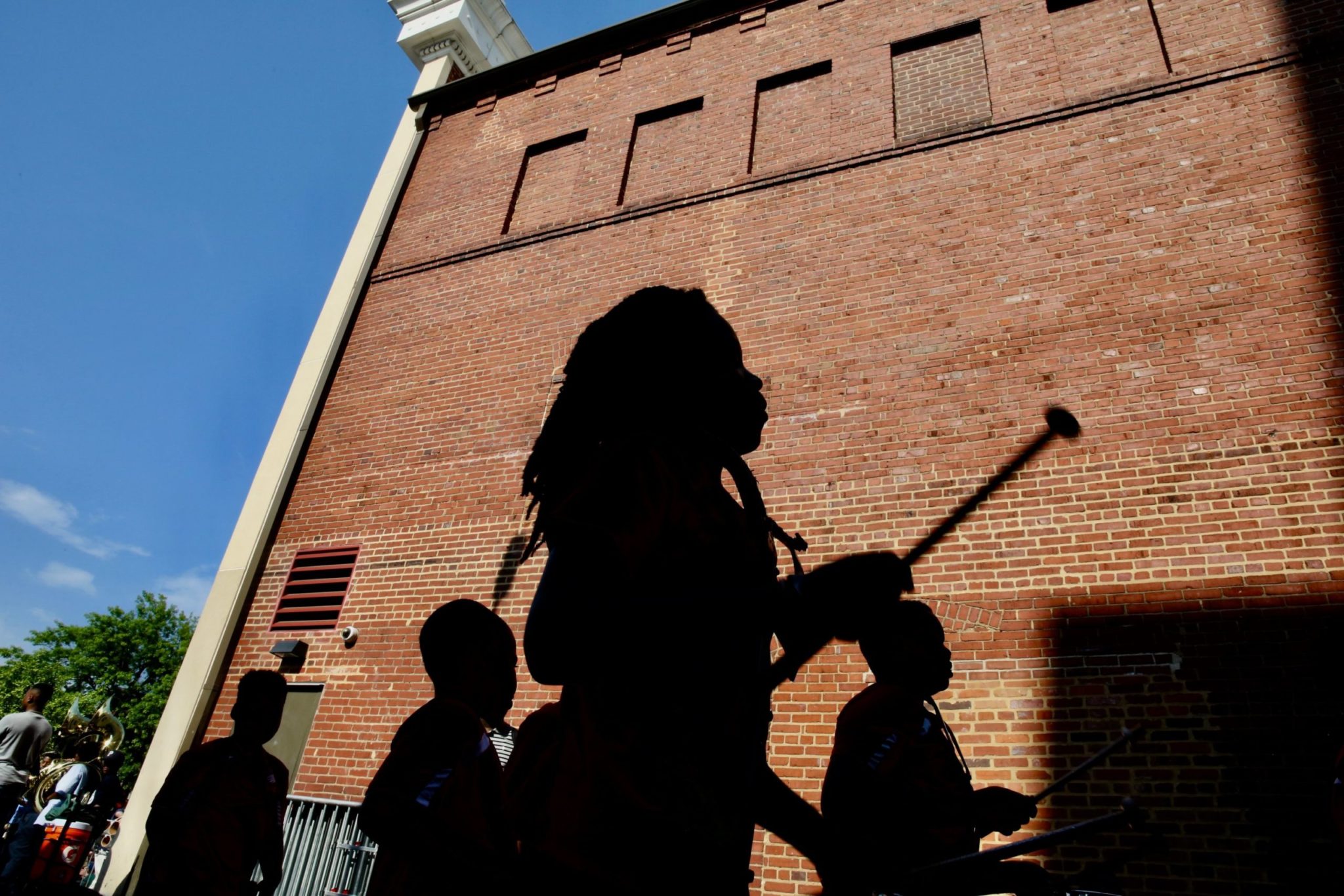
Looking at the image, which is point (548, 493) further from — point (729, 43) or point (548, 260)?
point (729, 43)

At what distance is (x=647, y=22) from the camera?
1085cm

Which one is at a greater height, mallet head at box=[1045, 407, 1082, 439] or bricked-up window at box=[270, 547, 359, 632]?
mallet head at box=[1045, 407, 1082, 439]

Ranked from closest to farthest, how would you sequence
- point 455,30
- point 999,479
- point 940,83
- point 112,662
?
point 999,479
point 940,83
point 455,30
point 112,662

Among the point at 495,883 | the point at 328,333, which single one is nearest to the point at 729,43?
the point at 328,333

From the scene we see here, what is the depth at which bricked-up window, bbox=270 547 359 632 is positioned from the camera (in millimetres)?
7980

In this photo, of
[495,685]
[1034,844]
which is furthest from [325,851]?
[1034,844]

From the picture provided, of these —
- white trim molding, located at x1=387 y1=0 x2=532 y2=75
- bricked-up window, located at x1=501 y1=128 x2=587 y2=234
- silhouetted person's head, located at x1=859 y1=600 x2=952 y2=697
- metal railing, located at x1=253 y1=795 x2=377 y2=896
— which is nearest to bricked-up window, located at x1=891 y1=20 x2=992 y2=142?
bricked-up window, located at x1=501 y1=128 x2=587 y2=234

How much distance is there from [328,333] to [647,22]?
20.4ft

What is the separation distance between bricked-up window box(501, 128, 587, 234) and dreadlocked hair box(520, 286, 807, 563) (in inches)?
335

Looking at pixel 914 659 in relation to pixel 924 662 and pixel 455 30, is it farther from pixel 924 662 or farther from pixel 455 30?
pixel 455 30

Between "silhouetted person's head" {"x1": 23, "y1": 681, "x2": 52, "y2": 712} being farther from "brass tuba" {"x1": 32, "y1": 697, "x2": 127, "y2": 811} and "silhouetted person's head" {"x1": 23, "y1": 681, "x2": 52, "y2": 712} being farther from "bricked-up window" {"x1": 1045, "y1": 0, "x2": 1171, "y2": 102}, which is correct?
"bricked-up window" {"x1": 1045, "y1": 0, "x2": 1171, "y2": 102}

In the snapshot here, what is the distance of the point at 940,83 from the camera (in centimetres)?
848

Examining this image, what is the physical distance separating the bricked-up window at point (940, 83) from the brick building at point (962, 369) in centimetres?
5

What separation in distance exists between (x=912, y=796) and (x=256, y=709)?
324 centimetres
